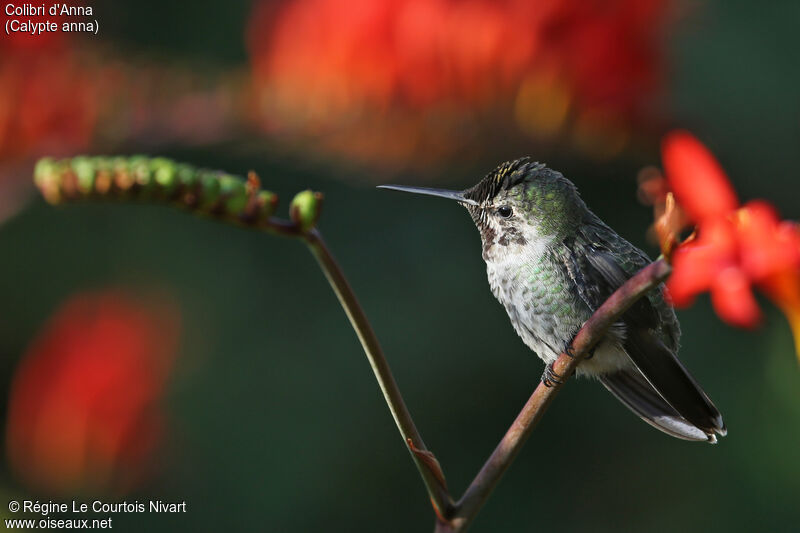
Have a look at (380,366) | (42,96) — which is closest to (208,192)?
(380,366)

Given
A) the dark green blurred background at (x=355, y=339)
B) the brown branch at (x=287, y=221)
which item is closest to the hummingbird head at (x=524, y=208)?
the brown branch at (x=287, y=221)

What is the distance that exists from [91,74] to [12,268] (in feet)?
1.98

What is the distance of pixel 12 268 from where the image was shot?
231cm

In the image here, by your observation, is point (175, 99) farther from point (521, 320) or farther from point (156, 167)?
point (156, 167)

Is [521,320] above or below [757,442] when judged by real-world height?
above

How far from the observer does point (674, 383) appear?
782 millimetres

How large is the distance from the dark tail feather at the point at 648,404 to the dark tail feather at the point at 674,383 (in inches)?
1.5

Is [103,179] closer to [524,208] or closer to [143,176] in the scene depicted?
[143,176]

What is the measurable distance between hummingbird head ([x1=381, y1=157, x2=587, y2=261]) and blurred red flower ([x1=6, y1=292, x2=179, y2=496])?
52.0 inches

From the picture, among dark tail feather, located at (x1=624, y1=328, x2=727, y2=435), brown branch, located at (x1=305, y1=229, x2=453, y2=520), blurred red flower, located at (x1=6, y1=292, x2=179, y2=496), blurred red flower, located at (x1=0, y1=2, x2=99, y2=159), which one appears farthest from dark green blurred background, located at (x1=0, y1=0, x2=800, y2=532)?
brown branch, located at (x1=305, y1=229, x2=453, y2=520)

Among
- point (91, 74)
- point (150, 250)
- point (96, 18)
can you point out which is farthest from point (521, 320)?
point (96, 18)

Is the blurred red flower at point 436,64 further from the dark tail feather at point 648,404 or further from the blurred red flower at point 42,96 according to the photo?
the dark tail feather at point 648,404

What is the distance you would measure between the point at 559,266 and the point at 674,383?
0.19m

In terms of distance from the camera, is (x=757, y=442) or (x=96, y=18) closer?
(x=757, y=442)
